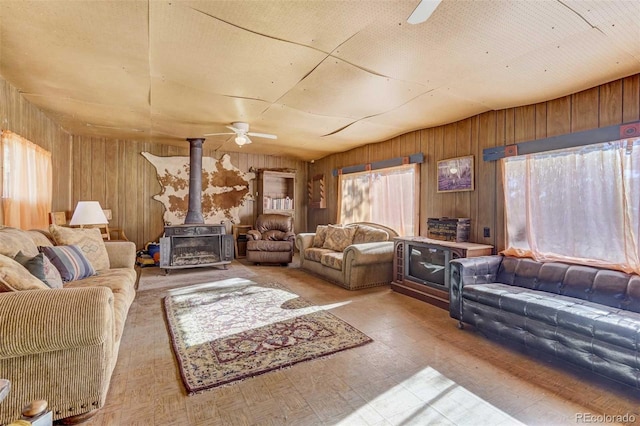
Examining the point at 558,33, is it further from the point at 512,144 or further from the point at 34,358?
the point at 34,358

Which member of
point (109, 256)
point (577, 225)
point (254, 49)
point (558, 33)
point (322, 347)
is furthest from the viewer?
point (109, 256)

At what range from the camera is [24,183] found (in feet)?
10.5

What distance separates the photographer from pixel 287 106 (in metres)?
3.59

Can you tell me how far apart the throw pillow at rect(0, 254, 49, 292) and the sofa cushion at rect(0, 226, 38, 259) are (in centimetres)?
37

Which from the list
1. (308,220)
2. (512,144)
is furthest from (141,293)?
(512,144)

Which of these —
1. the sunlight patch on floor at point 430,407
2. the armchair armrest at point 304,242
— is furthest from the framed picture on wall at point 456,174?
the sunlight patch on floor at point 430,407

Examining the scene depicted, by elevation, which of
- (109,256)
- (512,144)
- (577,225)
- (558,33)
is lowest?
(109,256)

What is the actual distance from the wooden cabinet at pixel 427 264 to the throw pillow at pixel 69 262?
11.3ft

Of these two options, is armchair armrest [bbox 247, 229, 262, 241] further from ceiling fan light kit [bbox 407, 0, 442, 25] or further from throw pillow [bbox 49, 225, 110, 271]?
ceiling fan light kit [bbox 407, 0, 442, 25]

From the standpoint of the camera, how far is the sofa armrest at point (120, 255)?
11.0 feet

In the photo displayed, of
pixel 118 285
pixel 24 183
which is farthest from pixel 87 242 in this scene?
pixel 24 183

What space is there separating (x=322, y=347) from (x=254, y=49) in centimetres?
236

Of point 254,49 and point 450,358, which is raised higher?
point 254,49

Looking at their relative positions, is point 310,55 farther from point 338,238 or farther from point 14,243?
point 338,238
